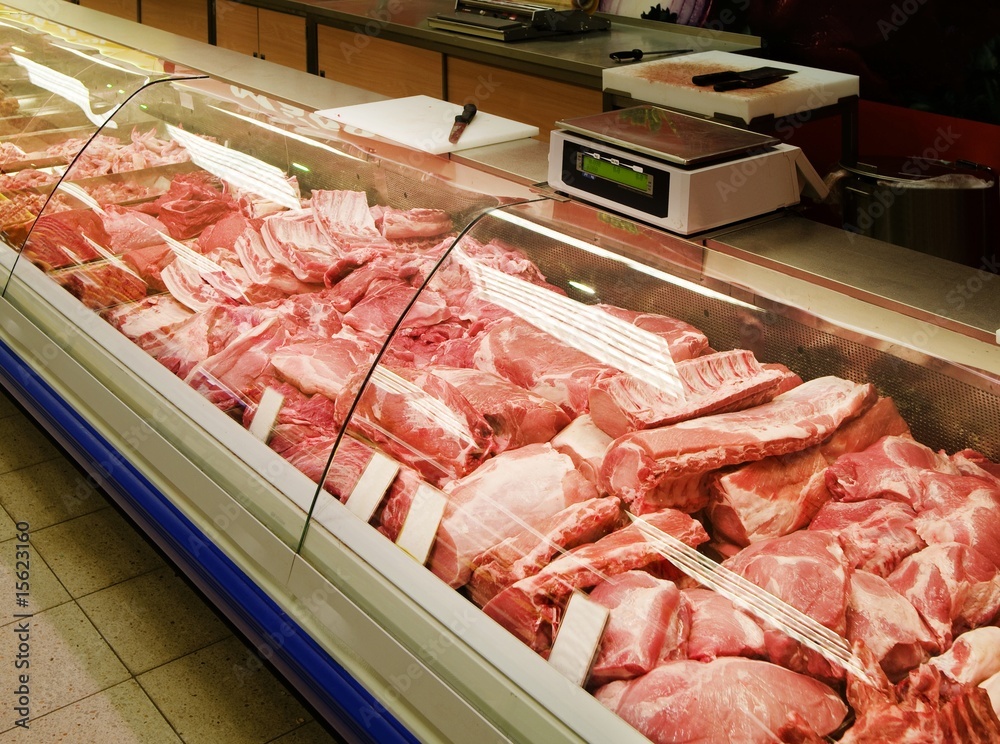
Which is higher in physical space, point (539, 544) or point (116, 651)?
point (539, 544)

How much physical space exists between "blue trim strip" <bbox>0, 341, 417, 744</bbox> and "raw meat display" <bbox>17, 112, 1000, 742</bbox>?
26cm

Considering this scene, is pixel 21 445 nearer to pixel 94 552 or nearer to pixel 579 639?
pixel 94 552

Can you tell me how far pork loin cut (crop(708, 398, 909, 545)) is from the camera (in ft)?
4.67

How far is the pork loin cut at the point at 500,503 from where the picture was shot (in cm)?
152

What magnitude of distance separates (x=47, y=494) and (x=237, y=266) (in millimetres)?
1194

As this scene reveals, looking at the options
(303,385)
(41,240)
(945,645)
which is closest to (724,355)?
(945,645)

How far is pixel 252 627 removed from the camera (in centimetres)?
189

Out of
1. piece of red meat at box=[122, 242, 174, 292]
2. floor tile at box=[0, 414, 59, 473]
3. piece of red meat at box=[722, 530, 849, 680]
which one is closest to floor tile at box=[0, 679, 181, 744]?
piece of red meat at box=[122, 242, 174, 292]

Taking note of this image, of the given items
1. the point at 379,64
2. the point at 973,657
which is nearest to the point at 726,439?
the point at 973,657

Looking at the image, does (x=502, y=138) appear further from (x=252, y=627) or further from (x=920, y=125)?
(x=920, y=125)

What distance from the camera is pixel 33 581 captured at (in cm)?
260

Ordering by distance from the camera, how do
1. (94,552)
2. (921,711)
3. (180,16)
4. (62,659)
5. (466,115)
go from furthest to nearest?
(180,16) < (94,552) < (466,115) < (62,659) < (921,711)

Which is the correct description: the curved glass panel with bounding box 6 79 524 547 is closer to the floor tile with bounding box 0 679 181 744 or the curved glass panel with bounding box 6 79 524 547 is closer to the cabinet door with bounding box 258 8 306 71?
the floor tile with bounding box 0 679 181 744

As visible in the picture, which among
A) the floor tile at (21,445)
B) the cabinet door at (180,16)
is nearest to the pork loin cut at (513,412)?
the floor tile at (21,445)
